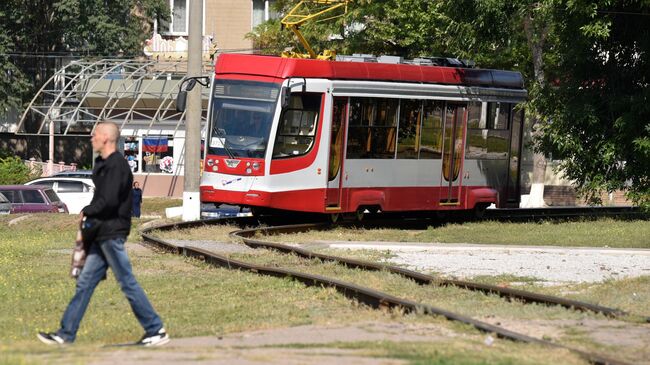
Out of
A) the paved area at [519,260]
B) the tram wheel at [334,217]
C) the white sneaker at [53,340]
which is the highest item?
the white sneaker at [53,340]

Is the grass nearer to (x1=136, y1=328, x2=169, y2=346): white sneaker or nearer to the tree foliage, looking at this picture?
(x1=136, y1=328, x2=169, y2=346): white sneaker

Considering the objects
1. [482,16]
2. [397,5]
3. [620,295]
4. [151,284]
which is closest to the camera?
[620,295]

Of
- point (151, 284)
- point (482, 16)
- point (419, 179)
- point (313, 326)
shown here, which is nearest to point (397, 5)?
point (482, 16)

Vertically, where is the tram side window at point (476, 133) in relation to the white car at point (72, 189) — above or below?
above

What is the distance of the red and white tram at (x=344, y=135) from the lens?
24578 millimetres

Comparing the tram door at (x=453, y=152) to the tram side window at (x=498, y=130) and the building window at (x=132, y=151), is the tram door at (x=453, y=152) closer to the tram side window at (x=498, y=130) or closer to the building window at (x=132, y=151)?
the tram side window at (x=498, y=130)

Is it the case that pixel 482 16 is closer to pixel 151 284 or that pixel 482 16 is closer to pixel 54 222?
pixel 54 222

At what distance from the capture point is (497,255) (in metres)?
19.9

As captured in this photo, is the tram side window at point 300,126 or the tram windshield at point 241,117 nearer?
the tram windshield at point 241,117

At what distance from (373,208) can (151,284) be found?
1128 centimetres

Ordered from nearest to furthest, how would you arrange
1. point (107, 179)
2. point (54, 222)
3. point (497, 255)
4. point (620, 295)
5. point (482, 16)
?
1. point (107, 179)
2. point (620, 295)
3. point (497, 255)
4. point (54, 222)
5. point (482, 16)

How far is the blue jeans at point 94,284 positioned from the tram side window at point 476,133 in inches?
737

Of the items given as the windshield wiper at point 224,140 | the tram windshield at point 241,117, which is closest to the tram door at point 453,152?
the tram windshield at point 241,117

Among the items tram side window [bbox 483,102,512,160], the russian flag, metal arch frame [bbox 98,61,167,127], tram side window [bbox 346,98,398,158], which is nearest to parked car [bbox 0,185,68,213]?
tram side window [bbox 346,98,398,158]
